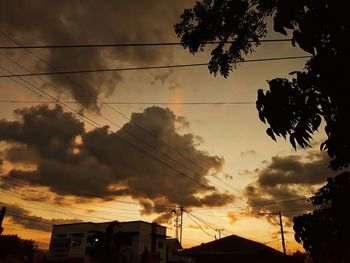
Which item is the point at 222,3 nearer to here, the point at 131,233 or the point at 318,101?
the point at 318,101

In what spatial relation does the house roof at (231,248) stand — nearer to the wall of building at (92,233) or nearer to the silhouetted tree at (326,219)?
the silhouetted tree at (326,219)

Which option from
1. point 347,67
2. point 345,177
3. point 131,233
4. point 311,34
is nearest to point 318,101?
point 347,67

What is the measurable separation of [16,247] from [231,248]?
3805 centimetres

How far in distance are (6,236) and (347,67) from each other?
61.7 meters

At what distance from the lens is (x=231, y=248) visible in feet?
94.6

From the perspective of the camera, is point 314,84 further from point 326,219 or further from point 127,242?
point 127,242

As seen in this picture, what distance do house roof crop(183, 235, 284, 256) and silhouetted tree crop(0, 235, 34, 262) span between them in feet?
96.4

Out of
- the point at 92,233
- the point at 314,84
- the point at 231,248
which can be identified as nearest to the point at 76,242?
the point at 92,233

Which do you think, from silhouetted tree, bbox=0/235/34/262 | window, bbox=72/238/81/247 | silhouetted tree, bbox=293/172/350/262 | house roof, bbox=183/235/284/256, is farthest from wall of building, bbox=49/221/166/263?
silhouetted tree, bbox=293/172/350/262

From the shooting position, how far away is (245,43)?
7.75 m

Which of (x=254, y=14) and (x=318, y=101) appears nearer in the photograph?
(x=318, y=101)

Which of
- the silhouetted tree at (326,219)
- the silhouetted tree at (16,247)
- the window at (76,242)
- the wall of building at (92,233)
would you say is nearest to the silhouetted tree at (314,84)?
the silhouetted tree at (326,219)

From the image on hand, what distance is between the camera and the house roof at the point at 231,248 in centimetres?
2802

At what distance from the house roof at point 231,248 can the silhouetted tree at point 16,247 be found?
29374 mm
